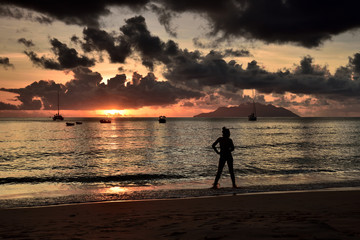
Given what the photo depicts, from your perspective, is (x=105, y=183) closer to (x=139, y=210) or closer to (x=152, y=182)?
(x=152, y=182)

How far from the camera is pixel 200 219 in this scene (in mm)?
7836

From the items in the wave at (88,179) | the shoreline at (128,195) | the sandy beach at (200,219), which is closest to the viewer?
the sandy beach at (200,219)

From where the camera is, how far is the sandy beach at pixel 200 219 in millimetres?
6340

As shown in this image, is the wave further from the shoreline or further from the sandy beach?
the sandy beach

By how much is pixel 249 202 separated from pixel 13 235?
7410 millimetres

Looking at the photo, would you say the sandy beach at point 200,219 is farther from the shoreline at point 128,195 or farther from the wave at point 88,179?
the wave at point 88,179

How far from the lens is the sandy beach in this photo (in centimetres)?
634

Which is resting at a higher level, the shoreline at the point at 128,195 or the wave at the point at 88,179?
the shoreline at the point at 128,195

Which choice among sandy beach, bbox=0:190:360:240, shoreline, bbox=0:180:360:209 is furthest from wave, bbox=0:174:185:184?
sandy beach, bbox=0:190:360:240

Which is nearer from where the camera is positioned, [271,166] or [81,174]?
[81,174]

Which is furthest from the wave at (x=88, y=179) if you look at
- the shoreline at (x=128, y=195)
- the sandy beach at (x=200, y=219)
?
the sandy beach at (x=200, y=219)

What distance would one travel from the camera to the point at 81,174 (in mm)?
21156

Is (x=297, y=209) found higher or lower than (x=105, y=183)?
higher

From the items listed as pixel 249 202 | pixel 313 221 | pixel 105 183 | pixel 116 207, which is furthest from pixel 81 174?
pixel 313 221
